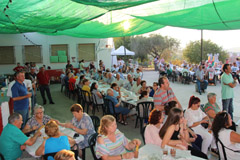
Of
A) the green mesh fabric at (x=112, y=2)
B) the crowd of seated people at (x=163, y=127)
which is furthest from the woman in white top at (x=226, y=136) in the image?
the green mesh fabric at (x=112, y=2)

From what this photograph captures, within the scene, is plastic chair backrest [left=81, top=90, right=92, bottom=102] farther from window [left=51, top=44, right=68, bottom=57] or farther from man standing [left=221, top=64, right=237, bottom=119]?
window [left=51, top=44, right=68, bottom=57]

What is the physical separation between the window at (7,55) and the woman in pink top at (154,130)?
14.1m

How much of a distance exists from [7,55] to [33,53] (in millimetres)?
1647

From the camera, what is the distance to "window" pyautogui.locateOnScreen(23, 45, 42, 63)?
1517 cm

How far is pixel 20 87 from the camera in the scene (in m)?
4.92

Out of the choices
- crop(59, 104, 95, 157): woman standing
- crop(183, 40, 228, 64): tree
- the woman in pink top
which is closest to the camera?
the woman in pink top

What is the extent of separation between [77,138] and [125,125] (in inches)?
103

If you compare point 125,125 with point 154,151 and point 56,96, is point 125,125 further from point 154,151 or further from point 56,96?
point 56,96

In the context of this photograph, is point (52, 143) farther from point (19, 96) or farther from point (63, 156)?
point (19, 96)

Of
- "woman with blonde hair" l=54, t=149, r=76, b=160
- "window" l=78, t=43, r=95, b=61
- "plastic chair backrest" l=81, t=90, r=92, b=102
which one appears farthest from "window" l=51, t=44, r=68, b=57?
"woman with blonde hair" l=54, t=149, r=76, b=160

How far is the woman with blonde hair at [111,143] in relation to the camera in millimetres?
2863

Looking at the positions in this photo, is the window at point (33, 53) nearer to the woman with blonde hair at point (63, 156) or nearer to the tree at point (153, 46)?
the woman with blonde hair at point (63, 156)

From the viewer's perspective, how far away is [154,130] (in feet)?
10.4

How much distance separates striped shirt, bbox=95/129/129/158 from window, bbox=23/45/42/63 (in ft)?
44.9
